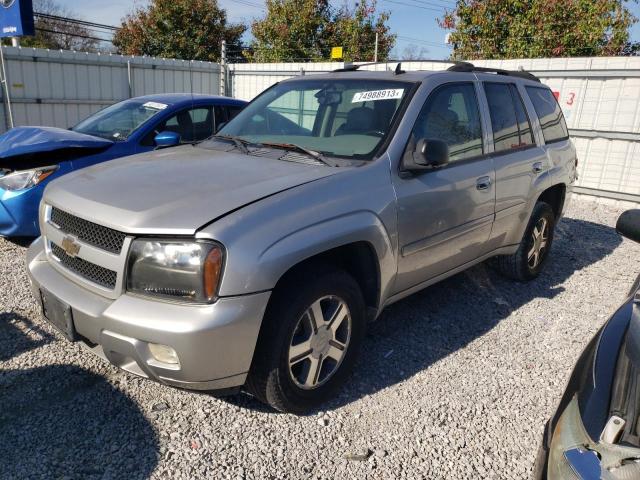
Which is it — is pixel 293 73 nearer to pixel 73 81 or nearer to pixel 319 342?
pixel 73 81

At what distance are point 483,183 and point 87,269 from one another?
8.83 feet

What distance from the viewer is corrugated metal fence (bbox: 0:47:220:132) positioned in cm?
1023

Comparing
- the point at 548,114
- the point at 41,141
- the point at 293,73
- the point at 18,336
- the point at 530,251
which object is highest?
the point at 293,73

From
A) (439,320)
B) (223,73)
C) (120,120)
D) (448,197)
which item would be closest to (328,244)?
(448,197)

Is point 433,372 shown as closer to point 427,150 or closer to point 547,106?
point 427,150

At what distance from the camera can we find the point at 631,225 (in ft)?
7.57

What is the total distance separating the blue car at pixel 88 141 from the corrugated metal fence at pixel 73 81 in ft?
16.8

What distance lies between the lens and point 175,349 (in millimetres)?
2307

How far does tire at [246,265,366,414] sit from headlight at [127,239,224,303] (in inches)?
15.1

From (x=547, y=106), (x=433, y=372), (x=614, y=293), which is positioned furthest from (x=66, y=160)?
(x=614, y=293)

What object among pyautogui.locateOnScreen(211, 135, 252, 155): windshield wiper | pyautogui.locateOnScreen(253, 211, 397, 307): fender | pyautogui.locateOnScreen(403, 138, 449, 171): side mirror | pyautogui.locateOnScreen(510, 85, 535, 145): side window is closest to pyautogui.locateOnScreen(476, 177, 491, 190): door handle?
pyautogui.locateOnScreen(403, 138, 449, 171): side mirror

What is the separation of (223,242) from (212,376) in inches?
24.7

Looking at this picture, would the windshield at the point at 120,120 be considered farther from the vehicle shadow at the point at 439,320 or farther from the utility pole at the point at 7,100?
the utility pole at the point at 7,100

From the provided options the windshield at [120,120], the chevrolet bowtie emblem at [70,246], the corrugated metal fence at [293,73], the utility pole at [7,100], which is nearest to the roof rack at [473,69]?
the corrugated metal fence at [293,73]
